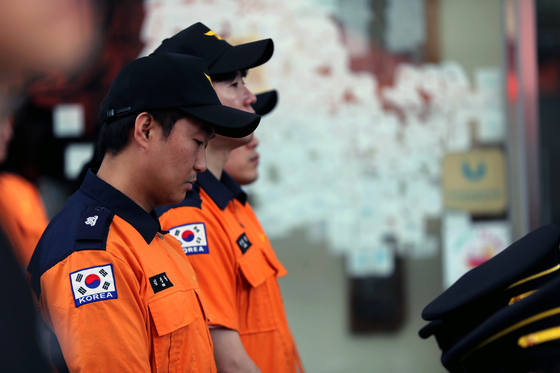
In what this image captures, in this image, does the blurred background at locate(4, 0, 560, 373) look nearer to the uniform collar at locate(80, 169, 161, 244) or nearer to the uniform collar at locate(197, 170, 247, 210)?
the uniform collar at locate(197, 170, 247, 210)

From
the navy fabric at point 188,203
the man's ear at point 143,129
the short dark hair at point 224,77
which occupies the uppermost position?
the short dark hair at point 224,77

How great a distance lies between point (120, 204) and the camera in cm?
118

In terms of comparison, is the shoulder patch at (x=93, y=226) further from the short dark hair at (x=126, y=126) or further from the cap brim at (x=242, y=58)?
the cap brim at (x=242, y=58)

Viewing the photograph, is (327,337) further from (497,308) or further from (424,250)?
(497,308)

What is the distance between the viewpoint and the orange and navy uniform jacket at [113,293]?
1002 mm

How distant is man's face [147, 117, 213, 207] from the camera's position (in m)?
1.22

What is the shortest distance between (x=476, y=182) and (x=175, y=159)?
2758 mm

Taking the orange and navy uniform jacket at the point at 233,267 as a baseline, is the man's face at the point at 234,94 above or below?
above

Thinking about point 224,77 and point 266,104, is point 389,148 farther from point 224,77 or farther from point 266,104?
point 224,77

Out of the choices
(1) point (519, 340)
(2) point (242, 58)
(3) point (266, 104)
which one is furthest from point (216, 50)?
(1) point (519, 340)

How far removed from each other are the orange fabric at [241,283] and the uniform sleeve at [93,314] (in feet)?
1.54

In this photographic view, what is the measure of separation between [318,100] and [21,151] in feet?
6.19

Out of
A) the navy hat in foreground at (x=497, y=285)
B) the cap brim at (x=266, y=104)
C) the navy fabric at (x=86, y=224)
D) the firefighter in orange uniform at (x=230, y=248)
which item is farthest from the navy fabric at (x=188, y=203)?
the navy hat in foreground at (x=497, y=285)

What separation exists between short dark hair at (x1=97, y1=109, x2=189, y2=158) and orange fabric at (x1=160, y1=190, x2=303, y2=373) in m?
0.38
